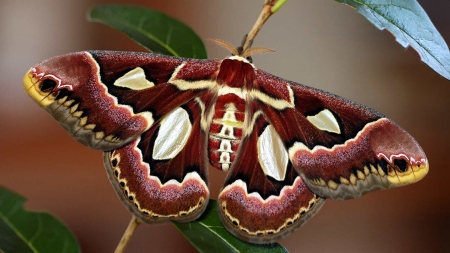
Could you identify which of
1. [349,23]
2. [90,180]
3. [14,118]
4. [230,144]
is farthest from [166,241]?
[230,144]

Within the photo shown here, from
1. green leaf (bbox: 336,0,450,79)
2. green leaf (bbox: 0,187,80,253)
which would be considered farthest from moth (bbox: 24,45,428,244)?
green leaf (bbox: 0,187,80,253)

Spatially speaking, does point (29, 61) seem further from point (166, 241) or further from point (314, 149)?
point (314, 149)

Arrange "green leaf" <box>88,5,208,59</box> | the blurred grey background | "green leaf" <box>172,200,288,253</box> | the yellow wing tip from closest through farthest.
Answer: the yellow wing tip < "green leaf" <box>172,200,288,253</box> < "green leaf" <box>88,5,208,59</box> < the blurred grey background

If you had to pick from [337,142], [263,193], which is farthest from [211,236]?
[337,142]

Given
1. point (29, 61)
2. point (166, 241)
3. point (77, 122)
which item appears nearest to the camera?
point (77, 122)

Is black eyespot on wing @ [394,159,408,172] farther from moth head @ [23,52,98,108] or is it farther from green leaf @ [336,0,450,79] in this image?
moth head @ [23,52,98,108]

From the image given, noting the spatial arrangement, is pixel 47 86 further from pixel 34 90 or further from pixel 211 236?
pixel 211 236
